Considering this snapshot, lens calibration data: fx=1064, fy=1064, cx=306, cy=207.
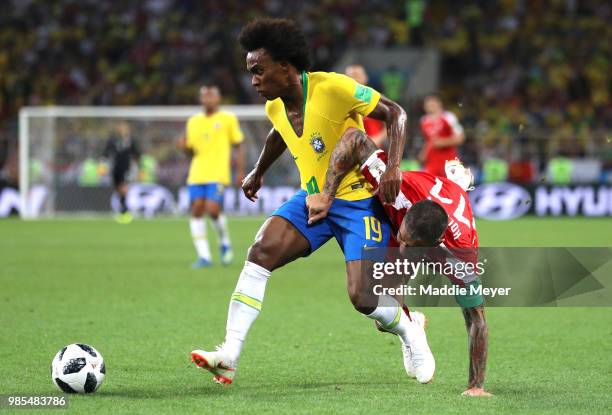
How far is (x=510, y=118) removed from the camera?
25.8m

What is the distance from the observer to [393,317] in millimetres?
6125

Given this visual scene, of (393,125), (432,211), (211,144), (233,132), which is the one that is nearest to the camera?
(432,211)

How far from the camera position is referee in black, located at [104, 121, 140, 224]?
73.3 ft

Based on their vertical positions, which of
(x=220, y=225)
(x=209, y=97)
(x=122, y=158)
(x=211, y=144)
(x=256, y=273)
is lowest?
(x=256, y=273)

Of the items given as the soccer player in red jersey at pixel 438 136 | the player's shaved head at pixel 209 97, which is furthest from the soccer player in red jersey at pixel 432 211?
the soccer player in red jersey at pixel 438 136

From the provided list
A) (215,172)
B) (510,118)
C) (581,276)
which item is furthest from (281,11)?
(581,276)

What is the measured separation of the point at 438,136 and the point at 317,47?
563 inches

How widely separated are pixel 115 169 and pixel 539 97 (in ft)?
36.0

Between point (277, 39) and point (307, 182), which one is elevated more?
point (277, 39)

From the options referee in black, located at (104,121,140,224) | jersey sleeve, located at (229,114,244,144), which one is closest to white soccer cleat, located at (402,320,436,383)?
jersey sleeve, located at (229,114,244,144)

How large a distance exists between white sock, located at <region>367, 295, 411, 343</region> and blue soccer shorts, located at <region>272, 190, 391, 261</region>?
0.31 meters

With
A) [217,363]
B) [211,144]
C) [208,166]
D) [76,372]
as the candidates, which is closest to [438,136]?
[211,144]

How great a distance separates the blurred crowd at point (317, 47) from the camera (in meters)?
27.0

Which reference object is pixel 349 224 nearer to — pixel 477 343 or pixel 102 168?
pixel 477 343
